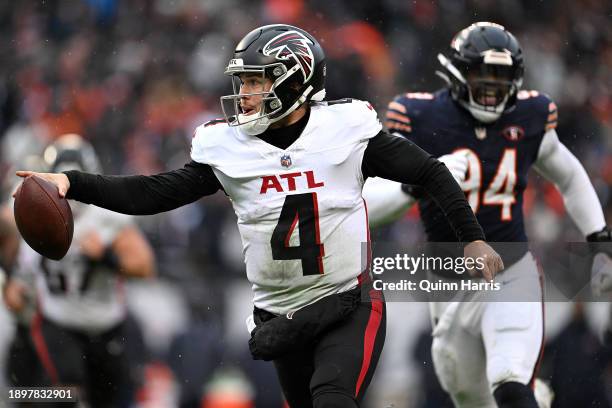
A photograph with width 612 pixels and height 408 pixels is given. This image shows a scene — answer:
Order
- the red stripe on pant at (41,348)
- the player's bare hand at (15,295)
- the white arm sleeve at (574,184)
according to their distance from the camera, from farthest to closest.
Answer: the player's bare hand at (15,295) < the red stripe on pant at (41,348) < the white arm sleeve at (574,184)

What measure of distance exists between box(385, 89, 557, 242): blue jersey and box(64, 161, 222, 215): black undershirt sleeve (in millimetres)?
1354

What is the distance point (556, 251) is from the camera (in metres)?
5.59

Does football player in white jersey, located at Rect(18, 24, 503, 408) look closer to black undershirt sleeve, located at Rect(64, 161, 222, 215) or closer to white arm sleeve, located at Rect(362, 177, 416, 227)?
black undershirt sleeve, located at Rect(64, 161, 222, 215)

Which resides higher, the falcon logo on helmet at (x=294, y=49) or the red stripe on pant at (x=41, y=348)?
the falcon logo on helmet at (x=294, y=49)

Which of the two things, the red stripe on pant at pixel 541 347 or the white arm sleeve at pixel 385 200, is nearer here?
the red stripe on pant at pixel 541 347

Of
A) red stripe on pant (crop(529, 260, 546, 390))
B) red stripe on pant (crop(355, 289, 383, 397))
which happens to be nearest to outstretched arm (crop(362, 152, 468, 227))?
red stripe on pant (crop(529, 260, 546, 390))

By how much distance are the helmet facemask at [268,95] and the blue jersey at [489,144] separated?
3.92 feet

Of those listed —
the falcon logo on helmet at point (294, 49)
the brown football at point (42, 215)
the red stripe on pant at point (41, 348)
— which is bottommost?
the red stripe on pant at point (41, 348)

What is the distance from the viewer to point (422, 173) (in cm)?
388

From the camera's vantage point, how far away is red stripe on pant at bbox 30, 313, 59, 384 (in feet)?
20.0

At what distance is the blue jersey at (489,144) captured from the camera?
497 centimetres

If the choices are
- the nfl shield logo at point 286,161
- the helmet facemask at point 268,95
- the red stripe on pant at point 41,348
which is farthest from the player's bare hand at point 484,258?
the red stripe on pant at point 41,348

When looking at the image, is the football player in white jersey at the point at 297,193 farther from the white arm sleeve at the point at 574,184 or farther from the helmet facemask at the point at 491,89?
the white arm sleeve at the point at 574,184

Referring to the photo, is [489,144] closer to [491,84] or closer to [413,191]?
[491,84]
